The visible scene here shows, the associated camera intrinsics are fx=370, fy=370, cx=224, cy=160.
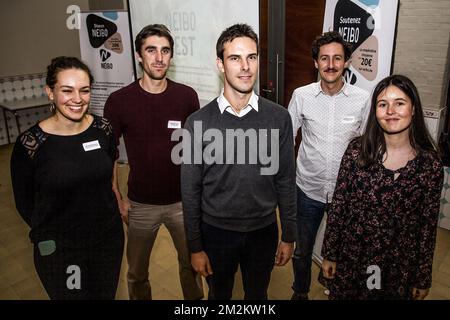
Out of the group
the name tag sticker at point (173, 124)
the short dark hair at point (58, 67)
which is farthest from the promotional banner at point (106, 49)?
the short dark hair at point (58, 67)

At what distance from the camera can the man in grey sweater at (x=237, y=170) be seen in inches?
63.3

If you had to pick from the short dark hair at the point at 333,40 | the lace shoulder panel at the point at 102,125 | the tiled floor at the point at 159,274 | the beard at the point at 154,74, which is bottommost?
the tiled floor at the point at 159,274

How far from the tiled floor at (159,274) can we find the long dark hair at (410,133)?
4.34 feet

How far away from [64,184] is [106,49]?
3.39m

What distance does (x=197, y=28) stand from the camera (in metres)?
3.37

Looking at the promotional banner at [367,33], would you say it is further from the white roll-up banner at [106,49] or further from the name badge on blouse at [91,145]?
the white roll-up banner at [106,49]

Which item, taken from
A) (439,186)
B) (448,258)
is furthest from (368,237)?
(448,258)

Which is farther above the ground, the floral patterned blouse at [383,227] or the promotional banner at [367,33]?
the promotional banner at [367,33]

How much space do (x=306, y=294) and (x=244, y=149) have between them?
4.27 ft

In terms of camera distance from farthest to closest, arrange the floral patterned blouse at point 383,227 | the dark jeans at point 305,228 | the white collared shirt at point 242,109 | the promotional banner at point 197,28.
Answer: the promotional banner at point 197,28 < the dark jeans at point 305,228 < the white collared shirt at point 242,109 < the floral patterned blouse at point 383,227

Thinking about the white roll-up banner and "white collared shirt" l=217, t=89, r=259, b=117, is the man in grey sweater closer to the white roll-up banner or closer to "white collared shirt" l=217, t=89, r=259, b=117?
"white collared shirt" l=217, t=89, r=259, b=117

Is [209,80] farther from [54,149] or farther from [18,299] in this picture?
[18,299]

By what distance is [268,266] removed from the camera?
1.82 m
